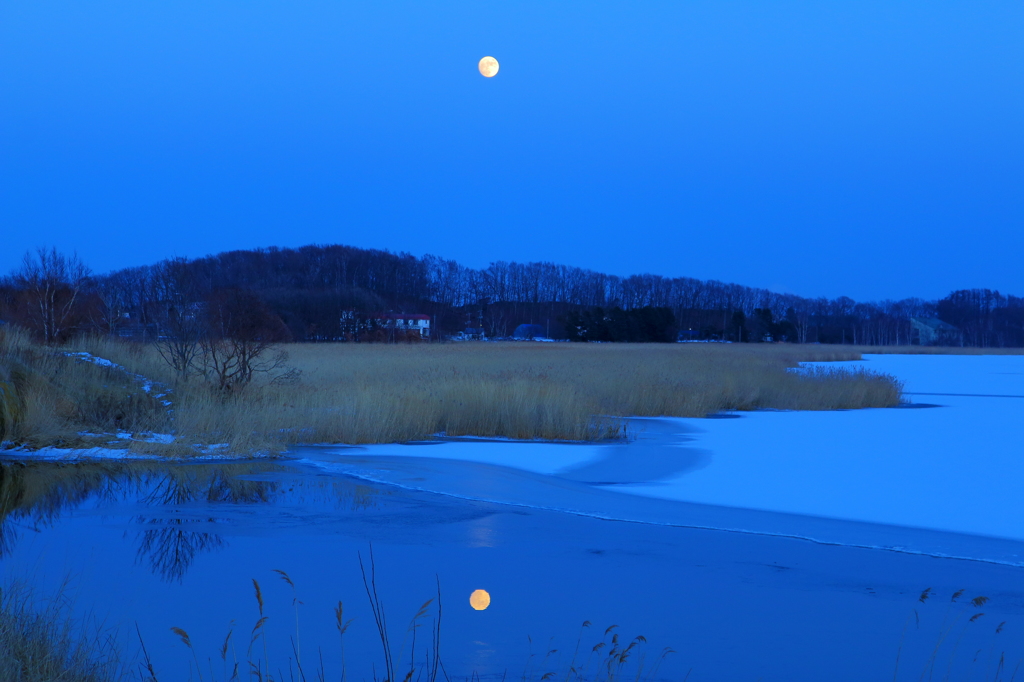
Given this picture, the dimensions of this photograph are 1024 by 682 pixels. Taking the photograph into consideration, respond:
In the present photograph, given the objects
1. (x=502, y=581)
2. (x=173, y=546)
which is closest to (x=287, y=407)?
(x=173, y=546)

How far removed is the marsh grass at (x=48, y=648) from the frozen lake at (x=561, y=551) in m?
0.22

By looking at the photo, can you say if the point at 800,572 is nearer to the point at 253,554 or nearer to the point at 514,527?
the point at 514,527

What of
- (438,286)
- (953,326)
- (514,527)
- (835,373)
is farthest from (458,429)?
(953,326)

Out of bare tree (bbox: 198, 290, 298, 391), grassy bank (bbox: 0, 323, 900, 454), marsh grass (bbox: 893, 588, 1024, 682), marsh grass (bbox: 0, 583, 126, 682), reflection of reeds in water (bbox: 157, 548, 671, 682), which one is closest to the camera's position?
marsh grass (bbox: 0, 583, 126, 682)

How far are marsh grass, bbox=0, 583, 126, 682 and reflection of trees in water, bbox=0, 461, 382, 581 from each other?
3.59 feet

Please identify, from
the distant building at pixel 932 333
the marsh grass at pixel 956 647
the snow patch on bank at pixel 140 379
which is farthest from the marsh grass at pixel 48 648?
the distant building at pixel 932 333

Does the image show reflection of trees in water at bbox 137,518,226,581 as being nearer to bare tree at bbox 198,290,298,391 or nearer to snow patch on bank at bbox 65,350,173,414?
snow patch on bank at bbox 65,350,173,414

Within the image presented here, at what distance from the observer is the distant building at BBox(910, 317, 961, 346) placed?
96444 millimetres

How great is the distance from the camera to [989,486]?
28.1 feet

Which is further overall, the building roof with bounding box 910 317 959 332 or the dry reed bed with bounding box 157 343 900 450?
the building roof with bounding box 910 317 959 332

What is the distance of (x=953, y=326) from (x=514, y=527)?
10960cm

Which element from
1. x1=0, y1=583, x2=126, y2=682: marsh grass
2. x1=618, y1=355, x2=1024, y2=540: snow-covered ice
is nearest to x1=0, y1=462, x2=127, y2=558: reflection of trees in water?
x1=0, y1=583, x2=126, y2=682: marsh grass

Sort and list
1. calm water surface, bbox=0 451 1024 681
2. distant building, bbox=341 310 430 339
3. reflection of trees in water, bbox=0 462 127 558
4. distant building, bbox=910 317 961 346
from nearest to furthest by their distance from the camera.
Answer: calm water surface, bbox=0 451 1024 681 → reflection of trees in water, bbox=0 462 127 558 → distant building, bbox=341 310 430 339 → distant building, bbox=910 317 961 346

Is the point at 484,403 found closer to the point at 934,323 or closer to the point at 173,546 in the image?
the point at 173,546
